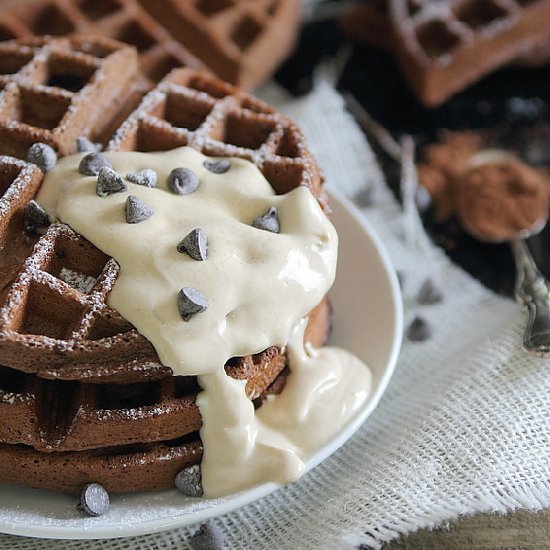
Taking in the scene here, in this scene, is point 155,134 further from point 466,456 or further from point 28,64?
point 466,456

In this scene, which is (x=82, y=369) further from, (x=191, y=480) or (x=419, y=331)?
(x=419, y=331)

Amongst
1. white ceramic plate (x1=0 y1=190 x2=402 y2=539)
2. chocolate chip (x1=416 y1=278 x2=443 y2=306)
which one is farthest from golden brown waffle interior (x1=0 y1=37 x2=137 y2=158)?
chocolate chip (x1=416 y1=278 x2=443 y2=306)

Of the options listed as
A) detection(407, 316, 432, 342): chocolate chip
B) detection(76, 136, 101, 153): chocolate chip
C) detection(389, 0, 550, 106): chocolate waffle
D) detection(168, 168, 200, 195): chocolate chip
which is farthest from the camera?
detection(389, 0, 550, 106): chocolate waffle

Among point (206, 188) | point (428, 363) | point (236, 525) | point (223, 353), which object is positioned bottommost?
point (236, 525)

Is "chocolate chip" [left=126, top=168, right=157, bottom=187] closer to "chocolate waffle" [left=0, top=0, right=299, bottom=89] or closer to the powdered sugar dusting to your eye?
the powdered sugar dusting

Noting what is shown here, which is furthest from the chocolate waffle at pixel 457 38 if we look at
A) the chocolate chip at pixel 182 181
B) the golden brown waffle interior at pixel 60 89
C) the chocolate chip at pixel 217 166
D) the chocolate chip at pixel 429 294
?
the chocolate chip at pixel 182 181

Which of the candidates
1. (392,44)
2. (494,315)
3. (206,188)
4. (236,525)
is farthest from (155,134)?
(392,44)
